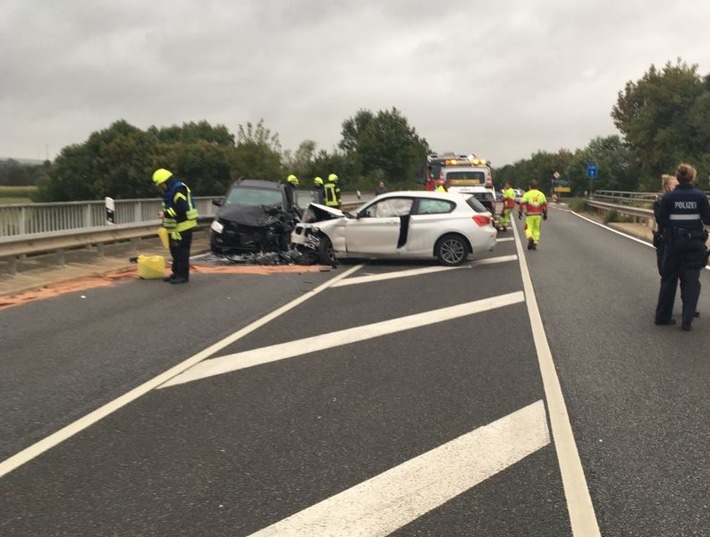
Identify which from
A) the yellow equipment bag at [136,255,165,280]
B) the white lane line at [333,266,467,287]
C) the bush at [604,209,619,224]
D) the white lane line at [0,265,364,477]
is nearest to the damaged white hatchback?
the white lane line at [333,266,467,287]

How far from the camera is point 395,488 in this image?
3.98m

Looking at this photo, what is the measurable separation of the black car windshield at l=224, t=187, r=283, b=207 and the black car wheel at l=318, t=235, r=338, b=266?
2.63 metres

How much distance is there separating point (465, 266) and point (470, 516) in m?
11.3

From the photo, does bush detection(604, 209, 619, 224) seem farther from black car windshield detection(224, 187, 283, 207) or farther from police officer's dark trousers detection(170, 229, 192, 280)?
police officer's dark trousers detection(170, 229, 192, 280)

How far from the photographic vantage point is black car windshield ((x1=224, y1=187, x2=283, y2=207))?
56.2 feet

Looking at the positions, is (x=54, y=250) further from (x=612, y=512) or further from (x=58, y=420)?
(x=612, y=512)

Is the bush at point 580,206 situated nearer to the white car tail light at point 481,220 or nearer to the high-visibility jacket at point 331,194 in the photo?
the high-visibility jacket at point 331,194

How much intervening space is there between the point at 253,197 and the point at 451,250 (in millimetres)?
5265

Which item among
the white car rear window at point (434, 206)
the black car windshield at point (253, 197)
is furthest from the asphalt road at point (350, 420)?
the black car windshield at point (253, 197)

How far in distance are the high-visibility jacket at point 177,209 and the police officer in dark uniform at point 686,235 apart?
23.7 ft

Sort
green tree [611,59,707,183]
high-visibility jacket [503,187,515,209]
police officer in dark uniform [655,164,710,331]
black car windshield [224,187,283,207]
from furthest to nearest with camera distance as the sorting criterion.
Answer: green tree [611,59,707,183] → high-visibility jacket [503,187,515,209] → black car windshield [224,187,283,207] → police officer in dark uniform [655,164,710,331]

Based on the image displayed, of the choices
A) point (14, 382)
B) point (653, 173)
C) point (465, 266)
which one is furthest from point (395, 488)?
point (653, 173)

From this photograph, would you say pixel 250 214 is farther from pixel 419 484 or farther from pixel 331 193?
pixel 419 484

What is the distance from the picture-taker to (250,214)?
16109 mm
